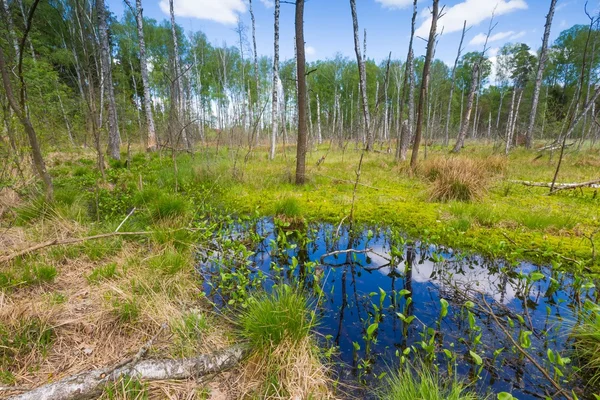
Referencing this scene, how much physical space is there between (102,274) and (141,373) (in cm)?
152

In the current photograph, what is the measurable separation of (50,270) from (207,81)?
1165 inches

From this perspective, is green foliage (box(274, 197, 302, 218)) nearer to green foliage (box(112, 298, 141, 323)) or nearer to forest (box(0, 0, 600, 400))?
forest (box(0, 0, 600, 400))

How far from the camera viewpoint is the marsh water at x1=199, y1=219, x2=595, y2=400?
1.70 meters

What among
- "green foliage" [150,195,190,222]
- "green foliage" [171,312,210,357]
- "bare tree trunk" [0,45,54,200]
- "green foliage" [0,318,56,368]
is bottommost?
"green foliage" [171,312,210,357]

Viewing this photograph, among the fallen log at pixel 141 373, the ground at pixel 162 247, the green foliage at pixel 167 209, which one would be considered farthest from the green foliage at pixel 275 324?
the green foliage at pixel 167 209

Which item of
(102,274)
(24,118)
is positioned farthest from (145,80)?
(102,274)

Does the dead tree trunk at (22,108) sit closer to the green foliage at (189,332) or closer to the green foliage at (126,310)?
the green foliage at (126,310)

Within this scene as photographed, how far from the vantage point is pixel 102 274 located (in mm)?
2561

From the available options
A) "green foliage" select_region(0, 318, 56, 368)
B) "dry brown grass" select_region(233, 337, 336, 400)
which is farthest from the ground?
"dry brown grass" select_region(233, 337, 336, 400)

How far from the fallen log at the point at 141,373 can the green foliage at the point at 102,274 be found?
4.23 ft

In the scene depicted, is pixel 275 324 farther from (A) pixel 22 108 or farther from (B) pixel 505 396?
(A) pixel 22 108

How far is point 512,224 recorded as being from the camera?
3.85 meters

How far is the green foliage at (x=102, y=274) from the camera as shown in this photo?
2.51 metres

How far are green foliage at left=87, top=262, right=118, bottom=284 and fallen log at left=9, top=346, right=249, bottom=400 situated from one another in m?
1.29
